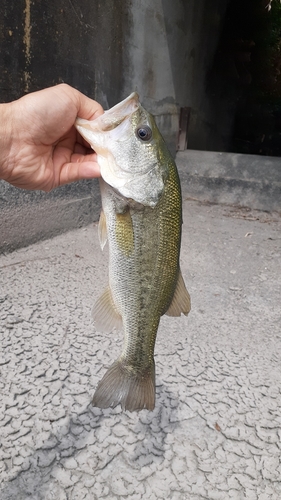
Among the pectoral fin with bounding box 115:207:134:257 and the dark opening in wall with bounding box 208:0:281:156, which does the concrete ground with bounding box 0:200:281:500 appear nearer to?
the pectoral fin with bounding box 115:207:134:257

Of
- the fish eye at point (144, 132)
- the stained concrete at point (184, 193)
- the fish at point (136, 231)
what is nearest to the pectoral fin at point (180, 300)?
the fish at point (136, 231)

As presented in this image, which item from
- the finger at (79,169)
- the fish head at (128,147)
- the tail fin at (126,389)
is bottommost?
the tail fin at (126,389)

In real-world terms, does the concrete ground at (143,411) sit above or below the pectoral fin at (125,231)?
below

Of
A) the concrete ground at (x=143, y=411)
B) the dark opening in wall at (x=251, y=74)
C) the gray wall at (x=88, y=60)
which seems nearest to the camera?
the concrete ground at (x=143, y=411)

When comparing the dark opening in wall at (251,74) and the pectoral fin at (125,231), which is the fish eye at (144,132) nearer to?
the pectoral fin at (125,231)

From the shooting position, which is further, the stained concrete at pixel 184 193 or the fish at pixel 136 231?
the stained concrete at pixel 184 193

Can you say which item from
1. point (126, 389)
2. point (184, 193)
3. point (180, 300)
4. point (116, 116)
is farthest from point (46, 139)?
point (184, 193)

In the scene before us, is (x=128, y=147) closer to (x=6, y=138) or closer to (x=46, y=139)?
(x=46, y=139)
